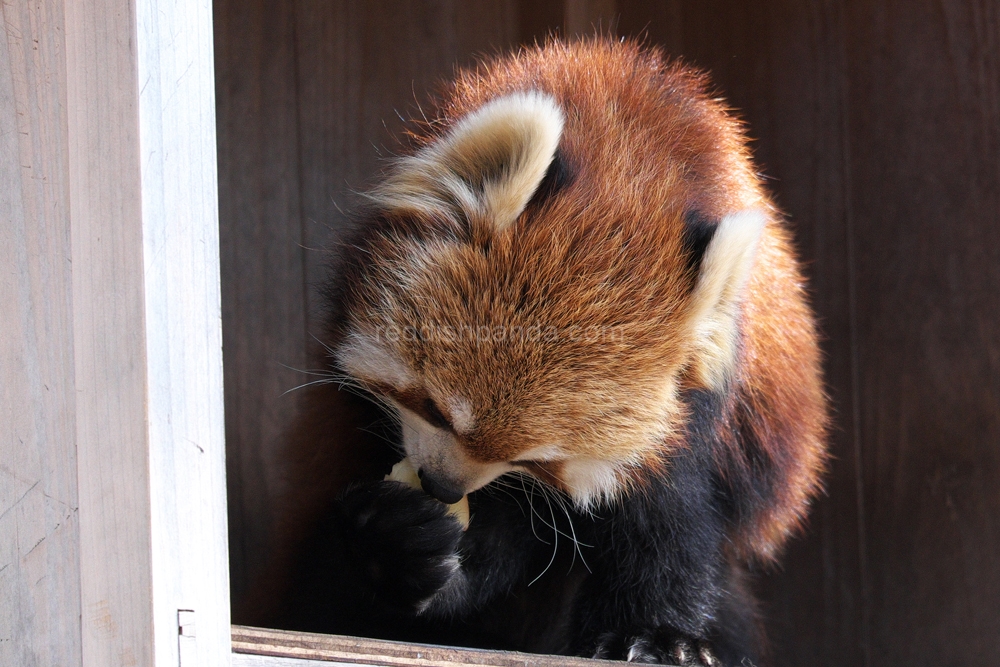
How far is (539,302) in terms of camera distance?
182cm

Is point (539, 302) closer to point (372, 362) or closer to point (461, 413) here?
point (461, 413)

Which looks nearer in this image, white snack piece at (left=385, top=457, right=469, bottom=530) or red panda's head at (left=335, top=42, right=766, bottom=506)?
red panda's head at (left=335, top=42, right=766, bottom=506)

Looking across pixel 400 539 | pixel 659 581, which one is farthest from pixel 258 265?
pixel 659 581

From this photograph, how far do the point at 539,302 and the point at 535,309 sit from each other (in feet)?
0.05

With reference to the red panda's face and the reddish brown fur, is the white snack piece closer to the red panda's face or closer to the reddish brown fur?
the red panda's face

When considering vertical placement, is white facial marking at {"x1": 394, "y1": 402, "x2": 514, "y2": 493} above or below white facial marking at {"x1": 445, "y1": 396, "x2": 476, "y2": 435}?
below

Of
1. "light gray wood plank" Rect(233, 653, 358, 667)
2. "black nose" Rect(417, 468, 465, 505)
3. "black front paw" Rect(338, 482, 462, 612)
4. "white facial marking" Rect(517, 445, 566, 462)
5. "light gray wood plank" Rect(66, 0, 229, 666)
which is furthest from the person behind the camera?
"black front paw" Rect(338, 482, 462, 612)

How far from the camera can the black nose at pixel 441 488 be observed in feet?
6.61

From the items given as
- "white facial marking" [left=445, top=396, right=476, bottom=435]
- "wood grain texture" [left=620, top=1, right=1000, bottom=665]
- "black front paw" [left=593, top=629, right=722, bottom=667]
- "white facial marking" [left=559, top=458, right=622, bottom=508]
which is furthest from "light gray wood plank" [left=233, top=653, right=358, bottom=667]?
"wood grain texture" [left=620, top=1, right=1000, bottom=665]

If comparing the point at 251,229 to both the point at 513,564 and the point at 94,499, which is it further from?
the point at 94,499

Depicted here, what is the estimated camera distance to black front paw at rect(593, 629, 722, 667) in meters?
2.24

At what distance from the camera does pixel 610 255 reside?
1874 millimetres

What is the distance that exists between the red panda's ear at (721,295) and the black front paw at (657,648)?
0.74 m

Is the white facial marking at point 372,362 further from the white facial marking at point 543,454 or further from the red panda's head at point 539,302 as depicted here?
the white facial marking at point 543,454
